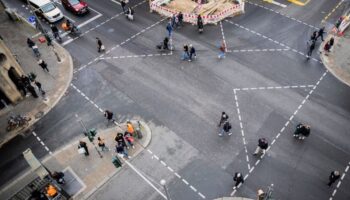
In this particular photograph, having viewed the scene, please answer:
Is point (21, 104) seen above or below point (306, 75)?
below

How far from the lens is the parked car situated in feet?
116

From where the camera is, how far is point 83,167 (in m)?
23.2

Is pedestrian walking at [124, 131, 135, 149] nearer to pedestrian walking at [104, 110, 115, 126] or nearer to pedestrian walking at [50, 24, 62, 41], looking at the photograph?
pedestrian walking at [104, 110, 115, 126]

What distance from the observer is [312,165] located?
22.1 m

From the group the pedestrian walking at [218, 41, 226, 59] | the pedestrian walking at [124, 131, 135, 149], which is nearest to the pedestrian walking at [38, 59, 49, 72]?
the pedestrian walking at [124, 131, 135, 149]

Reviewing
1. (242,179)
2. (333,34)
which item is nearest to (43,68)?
(242,179)

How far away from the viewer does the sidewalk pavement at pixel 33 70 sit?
27.3 meters

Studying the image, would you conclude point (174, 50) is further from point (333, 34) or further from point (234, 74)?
point (333, 34)

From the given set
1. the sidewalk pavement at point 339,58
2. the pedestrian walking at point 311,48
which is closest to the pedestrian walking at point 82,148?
the pedestrian walking at point 311,48

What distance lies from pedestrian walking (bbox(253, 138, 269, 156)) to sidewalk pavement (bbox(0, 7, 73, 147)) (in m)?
16.0

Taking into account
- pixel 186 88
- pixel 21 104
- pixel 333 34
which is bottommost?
pixel 21 104

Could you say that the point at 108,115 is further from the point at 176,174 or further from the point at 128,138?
the point at 176,174

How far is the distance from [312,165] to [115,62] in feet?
59.7

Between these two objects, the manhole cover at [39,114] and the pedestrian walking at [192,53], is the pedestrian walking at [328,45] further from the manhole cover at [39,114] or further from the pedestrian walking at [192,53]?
the manhole cover at [39,114]
